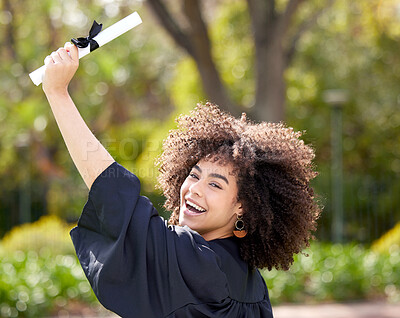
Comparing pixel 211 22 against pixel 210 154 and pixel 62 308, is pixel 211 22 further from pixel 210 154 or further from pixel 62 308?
pixel 210 154

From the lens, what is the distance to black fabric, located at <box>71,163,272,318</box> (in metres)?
1.69

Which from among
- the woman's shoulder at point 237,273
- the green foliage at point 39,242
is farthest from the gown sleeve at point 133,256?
the green foliage at point 39,242

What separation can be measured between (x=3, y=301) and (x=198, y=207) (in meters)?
4.94

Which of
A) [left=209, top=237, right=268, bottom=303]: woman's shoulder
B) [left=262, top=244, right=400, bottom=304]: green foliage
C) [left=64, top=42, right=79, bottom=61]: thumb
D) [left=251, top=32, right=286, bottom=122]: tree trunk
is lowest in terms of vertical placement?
[left=262, top=244, right=400, bottom=304]: green foliage

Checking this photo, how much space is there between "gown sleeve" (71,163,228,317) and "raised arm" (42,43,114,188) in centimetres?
4

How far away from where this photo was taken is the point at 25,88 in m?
15.6

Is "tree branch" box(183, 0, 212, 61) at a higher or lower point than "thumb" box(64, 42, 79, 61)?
higher

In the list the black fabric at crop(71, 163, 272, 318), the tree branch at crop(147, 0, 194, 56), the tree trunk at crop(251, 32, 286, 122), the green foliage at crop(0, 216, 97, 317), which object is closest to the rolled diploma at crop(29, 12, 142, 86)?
the black fabric at crop(71, 163, 272, 318)

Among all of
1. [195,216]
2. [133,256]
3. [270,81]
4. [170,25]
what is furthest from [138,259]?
[270,81]

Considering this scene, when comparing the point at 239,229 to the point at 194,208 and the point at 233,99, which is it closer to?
the point at 194,208

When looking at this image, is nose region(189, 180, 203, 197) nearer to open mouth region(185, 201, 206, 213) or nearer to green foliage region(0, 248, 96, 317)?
open mouth region(185, 201, 206, 213)

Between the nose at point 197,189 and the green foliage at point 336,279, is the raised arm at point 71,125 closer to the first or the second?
the nose at point 197,189

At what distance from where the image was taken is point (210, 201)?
2.02m

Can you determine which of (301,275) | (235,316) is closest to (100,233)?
(235,316)
